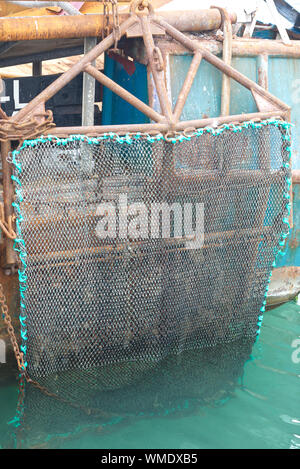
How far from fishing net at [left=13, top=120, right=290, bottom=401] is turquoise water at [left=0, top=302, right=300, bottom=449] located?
0.42 metres

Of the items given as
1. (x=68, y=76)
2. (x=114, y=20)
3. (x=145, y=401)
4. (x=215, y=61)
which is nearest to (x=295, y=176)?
(x=215, y=61)

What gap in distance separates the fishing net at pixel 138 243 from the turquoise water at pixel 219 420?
418mm

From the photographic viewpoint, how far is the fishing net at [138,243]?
3.81 m

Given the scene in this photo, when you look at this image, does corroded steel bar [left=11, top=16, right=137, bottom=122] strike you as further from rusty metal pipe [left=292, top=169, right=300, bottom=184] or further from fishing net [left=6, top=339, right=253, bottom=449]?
fishing net [left=6, top=339, right=253, bottom=449]

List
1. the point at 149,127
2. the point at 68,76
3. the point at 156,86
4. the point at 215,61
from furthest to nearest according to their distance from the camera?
1. the point at 215,61
2. the point at 156,86
3. the point at 68,76
4. the point at 149,127

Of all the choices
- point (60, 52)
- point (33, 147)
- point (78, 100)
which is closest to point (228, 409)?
point (33, 147)

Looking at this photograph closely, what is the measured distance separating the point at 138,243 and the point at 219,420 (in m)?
1.54

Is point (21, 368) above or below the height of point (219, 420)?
above

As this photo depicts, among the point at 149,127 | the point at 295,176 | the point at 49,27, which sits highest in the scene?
the point at 49,27

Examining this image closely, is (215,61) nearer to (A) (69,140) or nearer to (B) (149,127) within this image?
(B) (149,127)

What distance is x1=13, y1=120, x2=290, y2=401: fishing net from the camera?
12.5 ft

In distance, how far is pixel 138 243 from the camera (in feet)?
13.4

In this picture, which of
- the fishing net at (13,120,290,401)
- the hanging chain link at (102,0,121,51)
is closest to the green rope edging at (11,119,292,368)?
the fishing net at (13,120,290,401)

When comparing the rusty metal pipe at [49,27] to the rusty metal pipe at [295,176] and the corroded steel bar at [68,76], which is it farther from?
the rusty metal pipe at [295,176]
